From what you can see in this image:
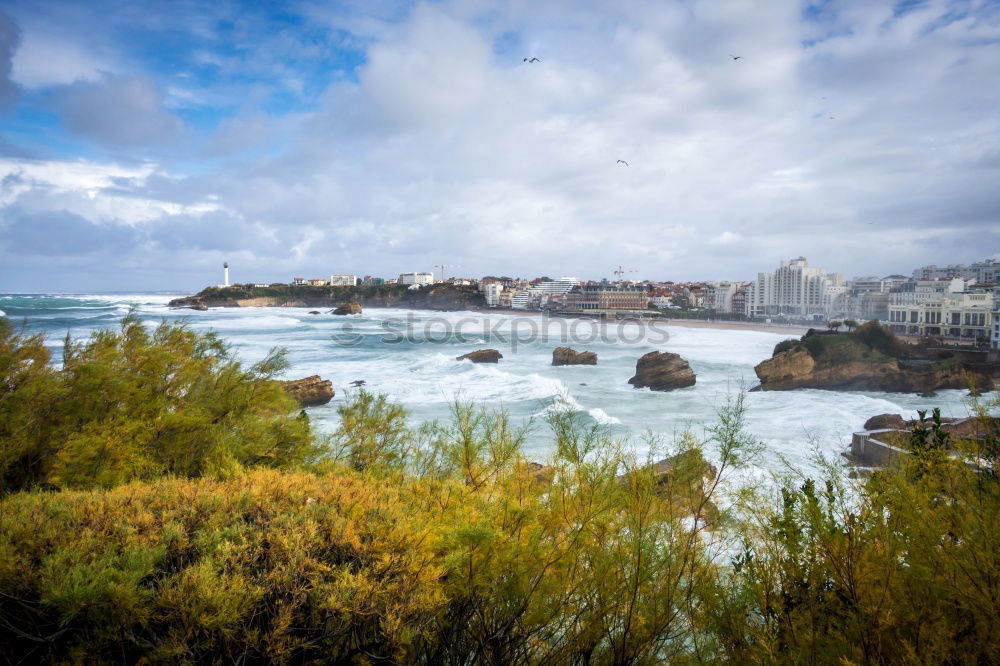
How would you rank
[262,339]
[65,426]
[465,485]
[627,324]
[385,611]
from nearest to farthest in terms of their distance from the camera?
[385,611] < [465,485] < [65,426] < [262,339] < [627,324]

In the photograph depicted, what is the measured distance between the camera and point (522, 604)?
3695 millimetres

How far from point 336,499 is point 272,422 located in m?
4.65

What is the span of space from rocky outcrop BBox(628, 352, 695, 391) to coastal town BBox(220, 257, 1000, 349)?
71.9ft

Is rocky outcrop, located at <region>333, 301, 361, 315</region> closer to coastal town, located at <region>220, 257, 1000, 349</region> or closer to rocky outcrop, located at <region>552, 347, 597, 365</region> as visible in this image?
coastal town, located at <region>220, 257, 1000, 349</region>

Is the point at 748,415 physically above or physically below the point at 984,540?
below

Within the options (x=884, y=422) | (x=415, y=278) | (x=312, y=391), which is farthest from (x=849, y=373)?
(x=415, y=278)

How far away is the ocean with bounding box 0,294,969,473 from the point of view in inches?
713

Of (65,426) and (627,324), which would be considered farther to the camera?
(627,324)

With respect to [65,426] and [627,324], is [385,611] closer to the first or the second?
[65,426]

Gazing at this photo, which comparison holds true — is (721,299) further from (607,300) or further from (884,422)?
(884,422)

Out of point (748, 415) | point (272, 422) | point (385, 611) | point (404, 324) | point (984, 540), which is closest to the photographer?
point (984, 540)

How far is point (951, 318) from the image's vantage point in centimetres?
4291

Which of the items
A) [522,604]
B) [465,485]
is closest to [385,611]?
[522,604]

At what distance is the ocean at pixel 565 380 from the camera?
1811 centimetres
